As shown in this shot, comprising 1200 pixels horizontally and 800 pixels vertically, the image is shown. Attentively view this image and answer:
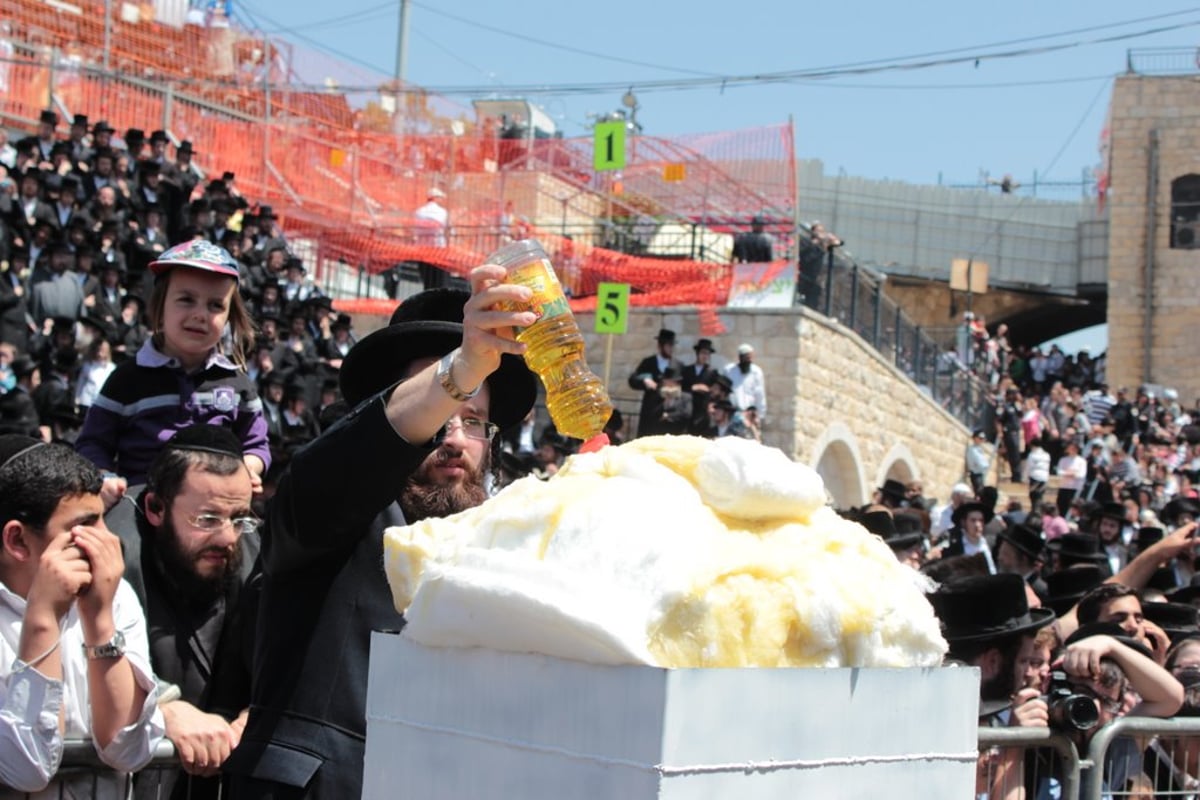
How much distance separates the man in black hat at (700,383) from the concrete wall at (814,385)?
3.95ft

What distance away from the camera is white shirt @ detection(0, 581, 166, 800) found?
9.30ft

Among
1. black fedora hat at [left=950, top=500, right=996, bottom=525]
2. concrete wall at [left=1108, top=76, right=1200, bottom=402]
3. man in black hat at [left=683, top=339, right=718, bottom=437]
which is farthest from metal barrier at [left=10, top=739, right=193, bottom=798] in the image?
concrete wall at [left=1108, top=76, right=1200, bottom=402]

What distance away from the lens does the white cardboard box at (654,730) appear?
1467 mm

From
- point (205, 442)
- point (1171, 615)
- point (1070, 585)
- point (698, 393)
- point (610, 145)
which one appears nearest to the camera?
point (205, 442)

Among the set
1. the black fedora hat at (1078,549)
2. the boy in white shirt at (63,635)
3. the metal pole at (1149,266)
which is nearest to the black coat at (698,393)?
the black fedora hat at (1078,549)

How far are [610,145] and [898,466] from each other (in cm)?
921

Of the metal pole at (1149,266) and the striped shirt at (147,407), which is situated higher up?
the metal pole at (1149,266)

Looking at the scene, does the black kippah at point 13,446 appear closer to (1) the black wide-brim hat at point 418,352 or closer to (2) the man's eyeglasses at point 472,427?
(1) the black wide-brim hat at point 418,352

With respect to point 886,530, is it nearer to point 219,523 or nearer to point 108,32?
point 219,523

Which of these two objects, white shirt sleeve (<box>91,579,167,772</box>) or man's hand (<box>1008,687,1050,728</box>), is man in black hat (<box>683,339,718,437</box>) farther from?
white shirt sleeve (<box>91,579,167,772</box>)

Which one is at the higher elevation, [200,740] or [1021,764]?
[200,740]

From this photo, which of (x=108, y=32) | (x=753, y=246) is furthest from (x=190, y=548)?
Answer: (x=108, y=32)

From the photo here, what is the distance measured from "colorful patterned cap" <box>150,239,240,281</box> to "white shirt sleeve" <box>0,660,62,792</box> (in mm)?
1717

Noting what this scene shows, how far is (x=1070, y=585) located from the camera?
7180mm
